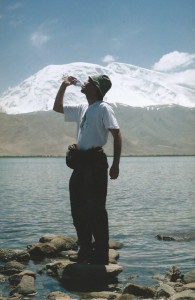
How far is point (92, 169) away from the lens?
7.86 meters

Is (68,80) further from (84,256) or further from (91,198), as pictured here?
(84,256)

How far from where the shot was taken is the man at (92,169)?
7684 mm

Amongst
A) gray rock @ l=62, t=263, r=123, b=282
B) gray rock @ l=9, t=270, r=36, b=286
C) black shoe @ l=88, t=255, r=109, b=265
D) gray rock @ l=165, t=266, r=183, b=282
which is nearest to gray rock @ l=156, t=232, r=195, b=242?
gray rock @ l=165, t=266, r=183, b=282

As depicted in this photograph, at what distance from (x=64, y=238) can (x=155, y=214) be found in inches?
430

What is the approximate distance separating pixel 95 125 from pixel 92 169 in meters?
0.75

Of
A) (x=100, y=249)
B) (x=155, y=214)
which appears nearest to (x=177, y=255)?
(x=100, y=249)

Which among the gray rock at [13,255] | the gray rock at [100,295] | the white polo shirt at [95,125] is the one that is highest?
the white polo shirt at [95,125]

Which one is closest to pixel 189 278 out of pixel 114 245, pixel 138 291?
pixel 138 291

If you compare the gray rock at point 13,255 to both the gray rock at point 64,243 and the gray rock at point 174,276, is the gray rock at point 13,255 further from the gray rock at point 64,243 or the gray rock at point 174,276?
the gray rock at point 174,276

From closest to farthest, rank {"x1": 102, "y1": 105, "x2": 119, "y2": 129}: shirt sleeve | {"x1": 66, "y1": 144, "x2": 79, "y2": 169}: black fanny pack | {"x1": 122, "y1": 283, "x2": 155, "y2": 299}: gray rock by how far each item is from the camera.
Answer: {"x1": 122, "y1": 283, "x2": 155, "y2": 299}: gray rock → {"x1": 102, "y1": 105, "x2": 119, "y2": 129}: shirt sleeve → {"x1": 66, "y1": 144, "x2": 79, "y2": 169}: black fanny pack

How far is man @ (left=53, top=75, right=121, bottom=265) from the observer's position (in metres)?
7.68

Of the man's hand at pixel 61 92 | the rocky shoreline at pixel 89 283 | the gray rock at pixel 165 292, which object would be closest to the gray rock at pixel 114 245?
the rocky shoreline at pixel 89 283

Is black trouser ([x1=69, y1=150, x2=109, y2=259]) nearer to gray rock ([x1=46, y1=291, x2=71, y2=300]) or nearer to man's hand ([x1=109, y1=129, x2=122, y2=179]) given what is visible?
man's hand ([x1=109, y1=129, x2=122, y2=179])

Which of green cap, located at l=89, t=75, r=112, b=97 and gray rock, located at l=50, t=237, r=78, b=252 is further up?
green cap, located at l=89, t=75, r=112, b=97
